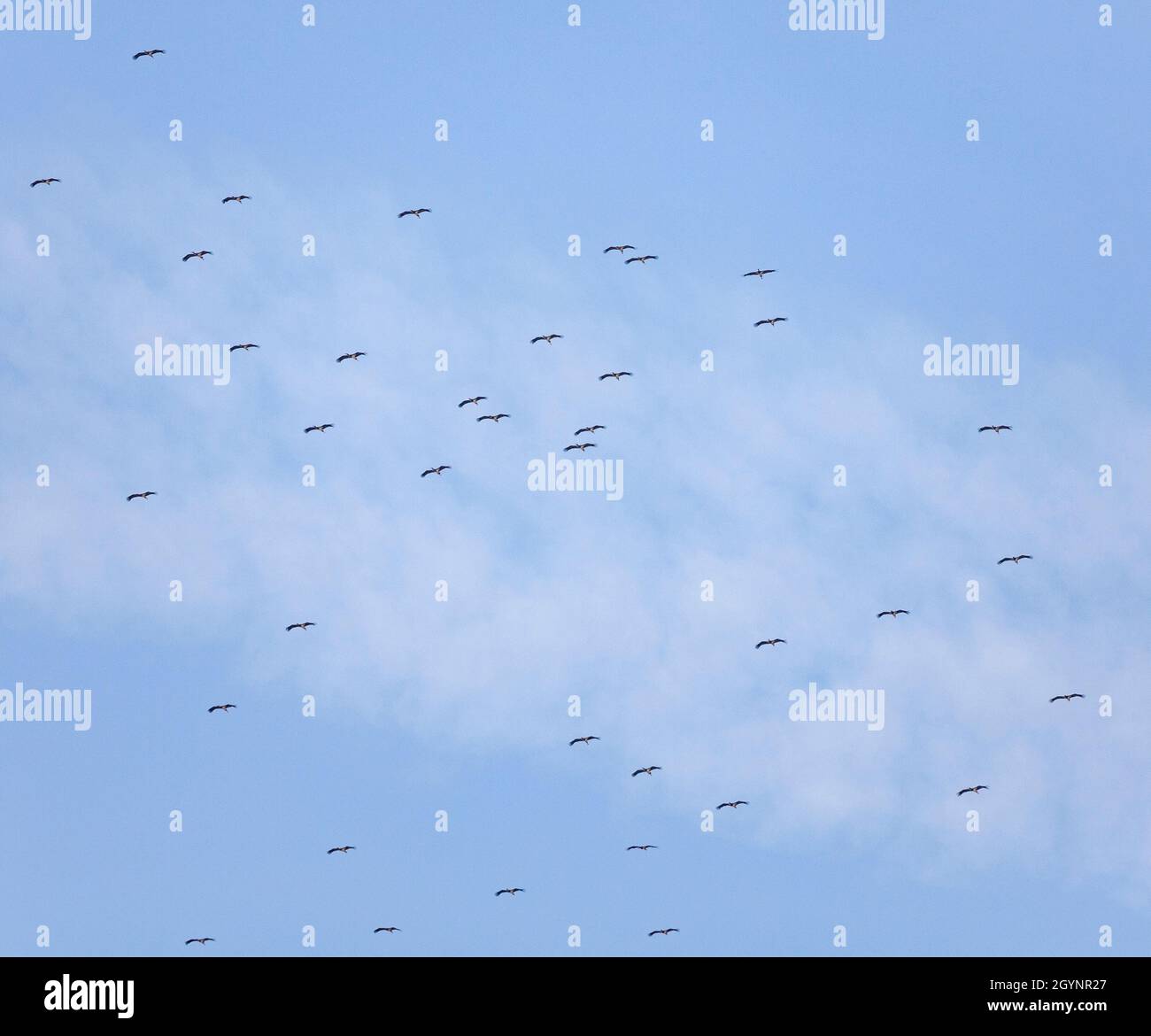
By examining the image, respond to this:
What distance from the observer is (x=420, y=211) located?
139m
